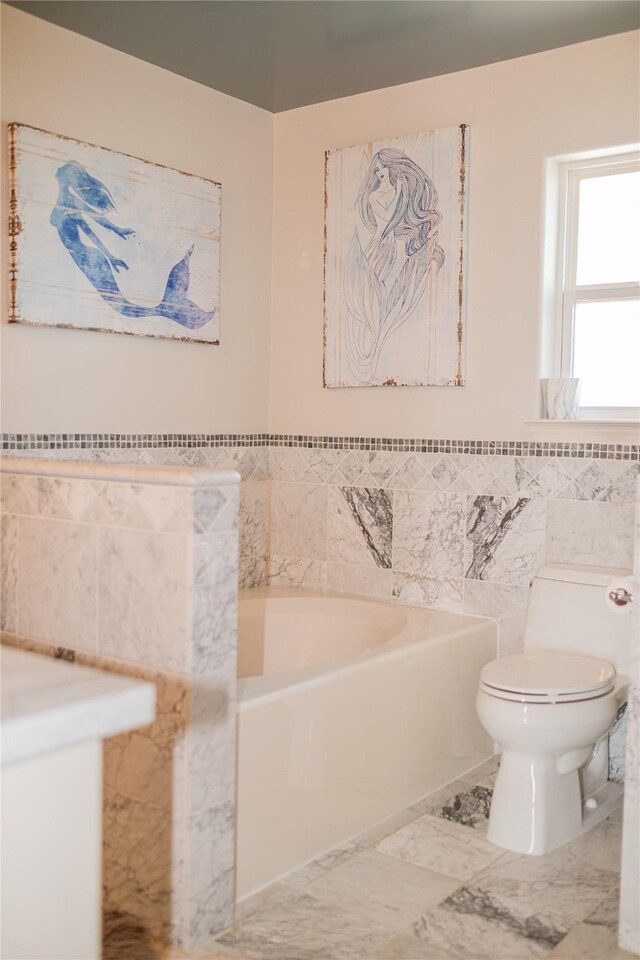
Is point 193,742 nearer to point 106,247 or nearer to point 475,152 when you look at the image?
point 106,247

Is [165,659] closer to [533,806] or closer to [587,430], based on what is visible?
[533,806]

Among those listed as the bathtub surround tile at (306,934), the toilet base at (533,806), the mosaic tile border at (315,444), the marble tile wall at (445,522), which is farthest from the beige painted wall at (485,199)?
the bathtub surround tile at (306,934)

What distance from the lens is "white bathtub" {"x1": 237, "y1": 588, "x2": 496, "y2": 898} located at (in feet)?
7.93

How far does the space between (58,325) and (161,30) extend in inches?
41.1

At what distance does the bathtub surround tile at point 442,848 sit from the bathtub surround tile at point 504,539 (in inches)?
36.9

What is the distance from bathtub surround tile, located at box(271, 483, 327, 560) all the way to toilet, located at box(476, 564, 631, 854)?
3.77 feet

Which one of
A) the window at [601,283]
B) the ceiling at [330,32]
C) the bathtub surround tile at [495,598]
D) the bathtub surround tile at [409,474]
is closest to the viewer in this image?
the ceiling at [330,32]

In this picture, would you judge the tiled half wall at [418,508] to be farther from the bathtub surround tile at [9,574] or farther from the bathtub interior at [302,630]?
the bathtub surround tile at [9,574]

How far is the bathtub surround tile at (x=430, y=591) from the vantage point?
3.53 m

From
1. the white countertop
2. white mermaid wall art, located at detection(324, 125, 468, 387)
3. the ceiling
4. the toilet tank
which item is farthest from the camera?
white mermaid wall art, located at detection(324, 125, 468, 387)

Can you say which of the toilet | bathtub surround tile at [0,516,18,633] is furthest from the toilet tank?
bathtub surround tile at [0,516,18,633]

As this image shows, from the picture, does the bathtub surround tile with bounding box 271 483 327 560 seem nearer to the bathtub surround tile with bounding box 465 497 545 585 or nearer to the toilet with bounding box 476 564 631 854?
the bathtub surround tile with bounding box 465 497 545 585

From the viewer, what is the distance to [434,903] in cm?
239

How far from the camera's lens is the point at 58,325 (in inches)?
122
